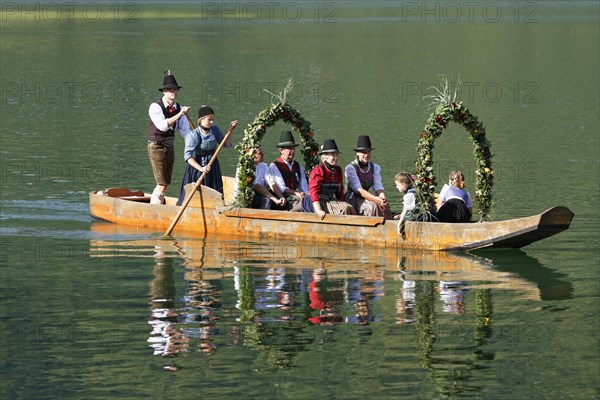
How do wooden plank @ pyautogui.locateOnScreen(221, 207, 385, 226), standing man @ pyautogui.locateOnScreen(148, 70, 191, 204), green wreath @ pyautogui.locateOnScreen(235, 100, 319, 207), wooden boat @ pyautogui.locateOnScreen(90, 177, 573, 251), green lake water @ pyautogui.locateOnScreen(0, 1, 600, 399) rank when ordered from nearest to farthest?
green lake water @ pyautogui.locateOnScreen(0, 1, 600, 399) → wooden boat @ pyautogui.locateOnScreen(90, 177, 573, 251) → wooden plank @ pyautogui.locateOnScreen(221, 207, 385, 226) → green wreath @ pyautogui.locateOnScreen(235, 100, 319, 207) → standing man @ pyautogui.locateOnScreen(148, 70, 191, 204)

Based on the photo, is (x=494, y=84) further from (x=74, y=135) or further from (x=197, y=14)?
(x=197, y=14)

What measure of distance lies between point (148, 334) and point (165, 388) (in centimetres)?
220

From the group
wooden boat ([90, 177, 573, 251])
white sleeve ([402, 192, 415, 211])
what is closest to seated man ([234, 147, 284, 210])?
wooden boat ([90, 177, 573, 251])

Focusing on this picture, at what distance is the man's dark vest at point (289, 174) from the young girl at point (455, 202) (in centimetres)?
261

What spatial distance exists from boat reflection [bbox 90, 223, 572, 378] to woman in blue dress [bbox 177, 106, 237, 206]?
1.15 m

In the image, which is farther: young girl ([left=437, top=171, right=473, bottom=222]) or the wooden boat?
young girl ([left=437, top=171, right=473, bottom=222])

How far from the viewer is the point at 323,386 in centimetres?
1498

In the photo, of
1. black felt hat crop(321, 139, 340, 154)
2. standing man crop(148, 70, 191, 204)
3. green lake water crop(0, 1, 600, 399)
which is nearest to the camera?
green lake water crop(0, 1, 600, 399)

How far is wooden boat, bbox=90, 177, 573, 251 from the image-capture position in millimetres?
21172

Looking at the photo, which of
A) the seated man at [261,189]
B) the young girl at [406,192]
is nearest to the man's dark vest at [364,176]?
the young girl at [406,192]

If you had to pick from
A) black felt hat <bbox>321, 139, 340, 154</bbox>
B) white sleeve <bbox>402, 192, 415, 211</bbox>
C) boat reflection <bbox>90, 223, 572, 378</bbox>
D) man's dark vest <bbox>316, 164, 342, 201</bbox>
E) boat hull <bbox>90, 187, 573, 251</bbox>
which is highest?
black felt hat <bbox>321, 139, 340, 154</bbox>

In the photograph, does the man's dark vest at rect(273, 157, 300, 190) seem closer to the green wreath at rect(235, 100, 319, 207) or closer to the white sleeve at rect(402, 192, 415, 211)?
the green wreath at rect(235, 100, 319, 207)

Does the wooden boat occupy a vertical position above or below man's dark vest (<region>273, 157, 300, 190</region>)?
below

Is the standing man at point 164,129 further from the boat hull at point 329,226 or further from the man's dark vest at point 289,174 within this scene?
the man's dark vest at point 289,174
